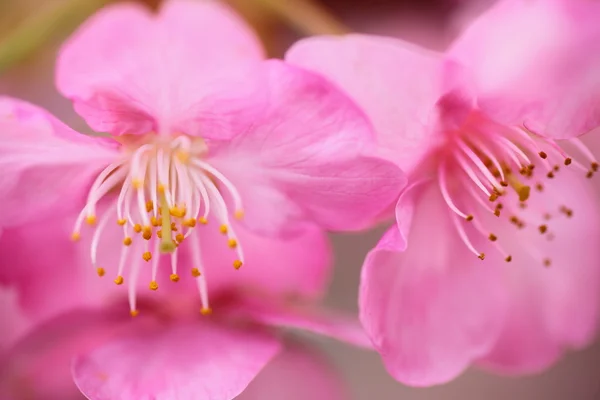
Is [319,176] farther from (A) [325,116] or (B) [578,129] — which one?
(B) [578,129]

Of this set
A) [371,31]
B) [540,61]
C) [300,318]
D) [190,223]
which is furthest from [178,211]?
[371,31]

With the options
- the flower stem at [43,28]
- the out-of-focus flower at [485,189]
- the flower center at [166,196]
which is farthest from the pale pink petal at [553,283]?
the flower stem at [43,28]

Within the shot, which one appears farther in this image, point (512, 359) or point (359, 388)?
point (359, 388)

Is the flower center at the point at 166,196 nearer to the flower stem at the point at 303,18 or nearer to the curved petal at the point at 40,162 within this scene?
the curved petal at the point at 40,162

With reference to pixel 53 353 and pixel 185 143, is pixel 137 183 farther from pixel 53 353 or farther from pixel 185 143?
pixel 53 353

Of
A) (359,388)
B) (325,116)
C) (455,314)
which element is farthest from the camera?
(359,388)

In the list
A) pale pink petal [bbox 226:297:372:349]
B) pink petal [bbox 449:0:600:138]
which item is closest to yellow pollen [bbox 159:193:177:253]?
pale pink petal [bbox 226:297:372:349]

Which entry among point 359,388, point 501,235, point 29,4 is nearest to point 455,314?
point 501,235
